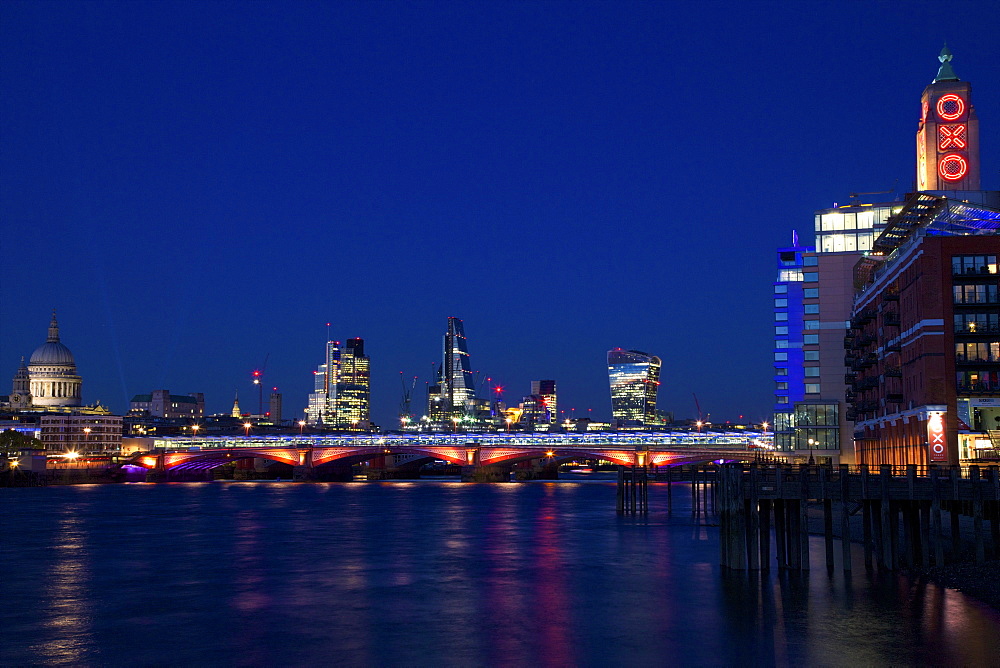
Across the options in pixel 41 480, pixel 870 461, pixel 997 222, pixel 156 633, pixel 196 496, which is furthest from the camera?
pixel 41 480

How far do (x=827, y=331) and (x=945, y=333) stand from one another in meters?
57.1

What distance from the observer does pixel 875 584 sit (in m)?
51.4

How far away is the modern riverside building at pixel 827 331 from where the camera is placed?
13262 centimetres

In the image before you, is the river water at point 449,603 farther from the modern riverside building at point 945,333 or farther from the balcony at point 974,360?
the balcony at point 974,360

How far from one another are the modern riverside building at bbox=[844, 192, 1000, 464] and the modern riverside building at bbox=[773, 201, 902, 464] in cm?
3804

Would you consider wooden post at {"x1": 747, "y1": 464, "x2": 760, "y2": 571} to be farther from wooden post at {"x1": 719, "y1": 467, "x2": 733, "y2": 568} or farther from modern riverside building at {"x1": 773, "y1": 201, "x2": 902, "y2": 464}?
modern riverside building at {"x1": 773, "y1": 201, "x2": 902, "y2": 464}

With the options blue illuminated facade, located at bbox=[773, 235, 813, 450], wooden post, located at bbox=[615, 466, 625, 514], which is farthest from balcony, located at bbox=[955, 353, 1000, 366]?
blue illuminated facade, located at bbox=[773, 235, 813, 450]

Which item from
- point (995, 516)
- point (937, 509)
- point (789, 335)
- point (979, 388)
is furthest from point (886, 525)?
point (789, 335)

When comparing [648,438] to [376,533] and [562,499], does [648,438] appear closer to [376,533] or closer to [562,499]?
[562,499]

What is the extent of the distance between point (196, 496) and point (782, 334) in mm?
84550

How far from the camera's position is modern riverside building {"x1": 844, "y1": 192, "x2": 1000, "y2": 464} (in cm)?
7925

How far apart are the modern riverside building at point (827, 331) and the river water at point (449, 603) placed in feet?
155

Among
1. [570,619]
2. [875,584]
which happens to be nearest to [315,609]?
[570,619]

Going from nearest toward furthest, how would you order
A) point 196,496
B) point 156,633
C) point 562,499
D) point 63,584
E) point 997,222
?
point 156,633, point 63,584, point 997,222, point 562,499, point 196,496
